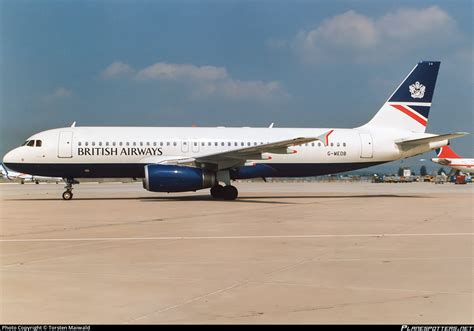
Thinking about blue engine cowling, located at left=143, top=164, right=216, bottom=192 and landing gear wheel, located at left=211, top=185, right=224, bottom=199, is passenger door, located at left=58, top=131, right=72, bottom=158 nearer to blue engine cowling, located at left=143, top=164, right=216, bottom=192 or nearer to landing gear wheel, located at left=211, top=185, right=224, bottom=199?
blue engine cowling, located at left=143, top=164, right=216, bottom=192

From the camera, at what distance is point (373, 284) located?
21.1 feet

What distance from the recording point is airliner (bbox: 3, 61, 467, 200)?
2286 centimetres

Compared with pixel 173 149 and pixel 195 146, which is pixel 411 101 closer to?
pixel 195 146

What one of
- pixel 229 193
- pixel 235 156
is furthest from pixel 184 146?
pixel 235 156

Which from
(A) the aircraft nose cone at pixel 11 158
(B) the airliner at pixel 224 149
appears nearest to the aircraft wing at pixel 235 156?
(B) the airliner at pixel 224 149

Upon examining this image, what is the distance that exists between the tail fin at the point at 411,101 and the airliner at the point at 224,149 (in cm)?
5

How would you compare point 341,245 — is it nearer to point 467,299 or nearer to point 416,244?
point 416,244

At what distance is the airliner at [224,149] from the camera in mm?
22859

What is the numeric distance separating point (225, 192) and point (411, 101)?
A: 1135 cm

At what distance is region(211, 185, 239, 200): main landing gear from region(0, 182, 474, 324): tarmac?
10.6 meters

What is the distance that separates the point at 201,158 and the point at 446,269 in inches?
632

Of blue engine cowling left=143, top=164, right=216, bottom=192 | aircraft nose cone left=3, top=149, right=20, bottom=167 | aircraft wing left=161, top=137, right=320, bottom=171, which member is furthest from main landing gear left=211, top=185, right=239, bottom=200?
aircraft nose cone left=3, top=149, right=20, bottom=167

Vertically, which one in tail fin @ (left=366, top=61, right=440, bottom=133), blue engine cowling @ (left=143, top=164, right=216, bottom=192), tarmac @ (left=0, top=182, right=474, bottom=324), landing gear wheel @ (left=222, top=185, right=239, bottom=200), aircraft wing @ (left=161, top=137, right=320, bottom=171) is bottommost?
tarmac @ (left=0, top=182, right=474, bottom=324)

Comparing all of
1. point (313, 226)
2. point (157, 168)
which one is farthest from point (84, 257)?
point (157, 168)
